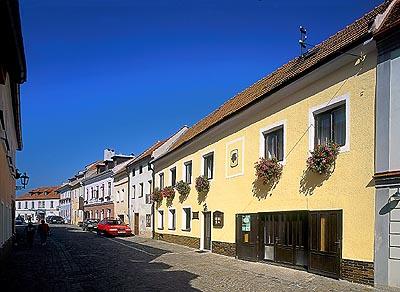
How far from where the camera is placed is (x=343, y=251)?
41.6 ft

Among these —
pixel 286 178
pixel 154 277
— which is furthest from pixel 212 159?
pixel 154 277

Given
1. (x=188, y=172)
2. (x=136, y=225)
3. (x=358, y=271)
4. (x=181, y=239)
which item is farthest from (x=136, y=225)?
(x=358, y=271)

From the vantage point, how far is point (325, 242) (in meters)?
13.6

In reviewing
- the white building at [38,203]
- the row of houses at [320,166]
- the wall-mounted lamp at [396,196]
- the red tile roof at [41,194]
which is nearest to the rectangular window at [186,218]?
the row of houses at [320,166]

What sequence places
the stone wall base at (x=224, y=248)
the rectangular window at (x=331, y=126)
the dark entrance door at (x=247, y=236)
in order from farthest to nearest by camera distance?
the stone wall base at (x=224, y=248), the dark entrance door at (x=247, y=236), the rectangular window at (x=331, y=126)

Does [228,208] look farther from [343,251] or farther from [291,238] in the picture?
[343,251]

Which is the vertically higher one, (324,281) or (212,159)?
(212,159)

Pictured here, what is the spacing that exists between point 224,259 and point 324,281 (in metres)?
7.00

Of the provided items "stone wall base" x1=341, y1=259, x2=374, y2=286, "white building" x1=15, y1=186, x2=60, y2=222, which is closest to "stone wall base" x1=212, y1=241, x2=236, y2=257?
"stone wall base" x1=341, y1=259, x2=374, y2=286

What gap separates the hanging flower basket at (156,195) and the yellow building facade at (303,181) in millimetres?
8734

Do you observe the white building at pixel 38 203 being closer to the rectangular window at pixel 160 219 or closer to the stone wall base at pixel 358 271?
the rectangular window at pixel 160 219

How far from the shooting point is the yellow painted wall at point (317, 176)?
477 inches

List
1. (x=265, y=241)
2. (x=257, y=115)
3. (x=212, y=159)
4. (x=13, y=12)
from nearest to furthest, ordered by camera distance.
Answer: (x=13, y=12)
(x=265, y=241)
(x=257, y=115)
(x=212, y=159)

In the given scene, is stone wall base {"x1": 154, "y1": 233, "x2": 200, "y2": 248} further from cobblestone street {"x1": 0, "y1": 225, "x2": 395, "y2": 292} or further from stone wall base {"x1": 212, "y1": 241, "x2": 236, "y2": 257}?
cobblestone street {"x1": 0, "y1": 225, "x2": 395, "y2": 292}
